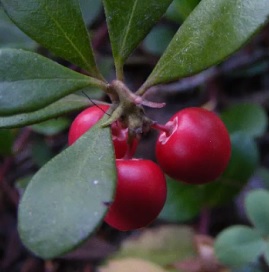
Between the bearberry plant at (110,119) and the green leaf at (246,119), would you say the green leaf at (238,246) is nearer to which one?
the green leaf at (246,119)

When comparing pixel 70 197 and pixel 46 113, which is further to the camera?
pixel 46 113

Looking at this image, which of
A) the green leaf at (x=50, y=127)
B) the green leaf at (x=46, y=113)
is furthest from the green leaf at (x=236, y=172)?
the green leaf at (x=46, y=113)

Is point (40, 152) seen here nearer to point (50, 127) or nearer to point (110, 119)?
point (50, 127)

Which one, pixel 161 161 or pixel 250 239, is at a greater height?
pixel 161 161

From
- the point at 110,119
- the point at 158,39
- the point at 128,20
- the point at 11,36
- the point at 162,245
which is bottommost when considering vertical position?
the point at 162,245

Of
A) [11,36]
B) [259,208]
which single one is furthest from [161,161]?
[11,36]


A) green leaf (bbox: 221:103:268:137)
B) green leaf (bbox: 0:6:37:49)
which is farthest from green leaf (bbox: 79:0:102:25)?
green leaf (bbox: 221:103:268:137)

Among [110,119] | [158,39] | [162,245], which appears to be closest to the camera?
[110,119]
